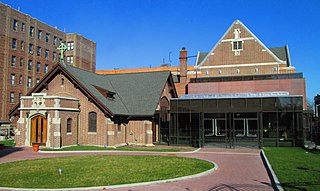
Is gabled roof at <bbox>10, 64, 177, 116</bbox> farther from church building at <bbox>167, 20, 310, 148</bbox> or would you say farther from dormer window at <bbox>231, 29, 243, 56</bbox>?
dormer window at <bbox>231, 29, 243, 56</bbox>

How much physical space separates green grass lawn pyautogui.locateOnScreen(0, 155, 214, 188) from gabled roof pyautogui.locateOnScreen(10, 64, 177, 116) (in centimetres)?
1076

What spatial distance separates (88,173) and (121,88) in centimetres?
2028

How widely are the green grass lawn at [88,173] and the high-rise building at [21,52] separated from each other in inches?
1596

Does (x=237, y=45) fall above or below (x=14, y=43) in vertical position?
below

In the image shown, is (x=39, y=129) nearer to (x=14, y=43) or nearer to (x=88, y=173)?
(x=88, y=173)

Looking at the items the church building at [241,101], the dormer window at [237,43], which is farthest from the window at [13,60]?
the dormer window at [237,43]

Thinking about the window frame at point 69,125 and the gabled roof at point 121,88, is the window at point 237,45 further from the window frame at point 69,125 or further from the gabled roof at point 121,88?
the window frame at point 69,125

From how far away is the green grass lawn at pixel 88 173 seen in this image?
11.0 meters

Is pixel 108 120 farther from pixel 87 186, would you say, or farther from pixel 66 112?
pixel 87 186

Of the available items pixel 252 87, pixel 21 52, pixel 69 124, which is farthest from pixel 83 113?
pixel 21 52

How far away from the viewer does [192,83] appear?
4028 centimetres

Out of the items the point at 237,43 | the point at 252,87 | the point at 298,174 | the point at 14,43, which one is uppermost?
the point at 14,43

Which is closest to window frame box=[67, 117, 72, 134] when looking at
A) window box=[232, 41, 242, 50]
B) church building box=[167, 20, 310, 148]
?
church building box=[167, 20, 310, 148]

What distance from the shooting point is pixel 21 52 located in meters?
55.7
